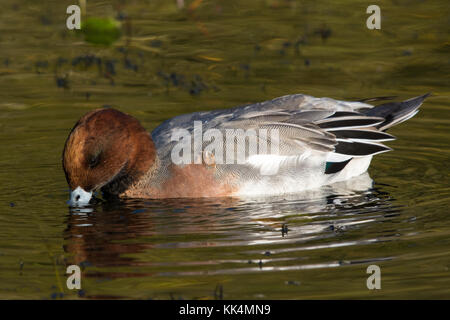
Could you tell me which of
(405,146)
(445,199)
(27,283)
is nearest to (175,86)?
(405,146)

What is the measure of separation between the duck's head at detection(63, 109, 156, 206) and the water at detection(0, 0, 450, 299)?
0.78 feet

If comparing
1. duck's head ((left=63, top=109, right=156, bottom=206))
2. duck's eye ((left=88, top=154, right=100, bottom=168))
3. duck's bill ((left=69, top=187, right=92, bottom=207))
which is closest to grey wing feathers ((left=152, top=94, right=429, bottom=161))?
duck's head ((left=63, top=109, right=156, bottom=206))

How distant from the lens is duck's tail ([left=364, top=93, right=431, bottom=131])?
8.65 metres

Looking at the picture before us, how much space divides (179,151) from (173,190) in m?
0.34

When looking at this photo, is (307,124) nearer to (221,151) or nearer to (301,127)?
(301,127)

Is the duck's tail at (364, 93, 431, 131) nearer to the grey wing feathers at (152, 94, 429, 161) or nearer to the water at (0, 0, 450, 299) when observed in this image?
the grey wing feathers at (152, 94, 429, 161)

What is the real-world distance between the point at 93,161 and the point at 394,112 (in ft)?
9.54

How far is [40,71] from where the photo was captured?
1151 cm

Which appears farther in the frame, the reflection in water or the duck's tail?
the duck's tail

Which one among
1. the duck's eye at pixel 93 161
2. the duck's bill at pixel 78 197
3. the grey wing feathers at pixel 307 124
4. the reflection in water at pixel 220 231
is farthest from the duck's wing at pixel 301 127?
the duck's bill at pixel 78 197

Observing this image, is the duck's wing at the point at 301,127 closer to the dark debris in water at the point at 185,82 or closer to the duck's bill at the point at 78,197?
the duck's bill at the point at 78,197

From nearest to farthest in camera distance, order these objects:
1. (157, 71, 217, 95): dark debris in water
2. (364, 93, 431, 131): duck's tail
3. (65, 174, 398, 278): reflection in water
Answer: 1. (65, 174, 398, 278): reflection in water
2. (364, 93, 431, 131): duck's tail
3. (157, 71, 217, 95): dark debris in water

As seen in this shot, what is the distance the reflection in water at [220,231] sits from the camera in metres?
6.28

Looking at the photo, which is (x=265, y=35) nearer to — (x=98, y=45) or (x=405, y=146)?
(x=98, y=45)
